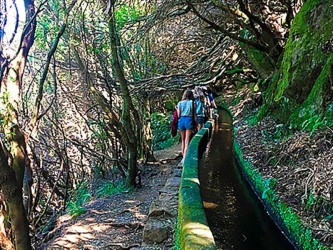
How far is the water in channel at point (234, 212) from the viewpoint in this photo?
202 inches

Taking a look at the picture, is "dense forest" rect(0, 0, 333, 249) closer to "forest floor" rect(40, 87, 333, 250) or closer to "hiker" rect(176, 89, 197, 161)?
"forest floor" rect(40, 87, 333, 250)

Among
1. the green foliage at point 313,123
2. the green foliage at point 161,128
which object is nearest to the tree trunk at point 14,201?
the green foliage at point 313,123

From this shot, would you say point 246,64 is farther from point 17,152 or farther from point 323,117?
point 17,152

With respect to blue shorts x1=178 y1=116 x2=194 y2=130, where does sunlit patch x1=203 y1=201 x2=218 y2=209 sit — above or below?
below

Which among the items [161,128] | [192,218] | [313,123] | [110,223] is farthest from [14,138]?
[161,128]

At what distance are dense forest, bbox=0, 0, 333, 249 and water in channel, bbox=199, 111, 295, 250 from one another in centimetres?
92

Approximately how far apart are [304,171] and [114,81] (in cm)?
707

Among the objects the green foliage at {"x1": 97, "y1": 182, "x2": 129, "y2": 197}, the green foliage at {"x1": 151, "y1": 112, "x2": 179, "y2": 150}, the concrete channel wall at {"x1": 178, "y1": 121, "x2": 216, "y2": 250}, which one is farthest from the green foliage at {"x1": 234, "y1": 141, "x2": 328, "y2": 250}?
the green foliage at {"x1": 151, "y1": 112, "x2": 179, "y2": 150}

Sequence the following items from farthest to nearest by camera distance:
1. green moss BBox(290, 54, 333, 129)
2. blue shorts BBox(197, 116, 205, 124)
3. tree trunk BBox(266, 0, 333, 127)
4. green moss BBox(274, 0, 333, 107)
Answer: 1. blue shorts BBox(197, 116, 205, 124)
2. green moss BBox(274, 0, 333, 107)
3. tree trunk BBox(266, 0, 333, 127)
4. green moss BBox(290, 54, 333, 129)

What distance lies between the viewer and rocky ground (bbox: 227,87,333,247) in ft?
14.7

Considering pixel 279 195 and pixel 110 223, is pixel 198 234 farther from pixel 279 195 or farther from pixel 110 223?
pixel 110 223

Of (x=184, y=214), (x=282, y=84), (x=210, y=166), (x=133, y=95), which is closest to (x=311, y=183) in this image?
(x=184, y=214)

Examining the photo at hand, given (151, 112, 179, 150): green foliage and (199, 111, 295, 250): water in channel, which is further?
(151, 112, 179, 150): green foliage

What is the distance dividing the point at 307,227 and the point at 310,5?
17.0 feet
